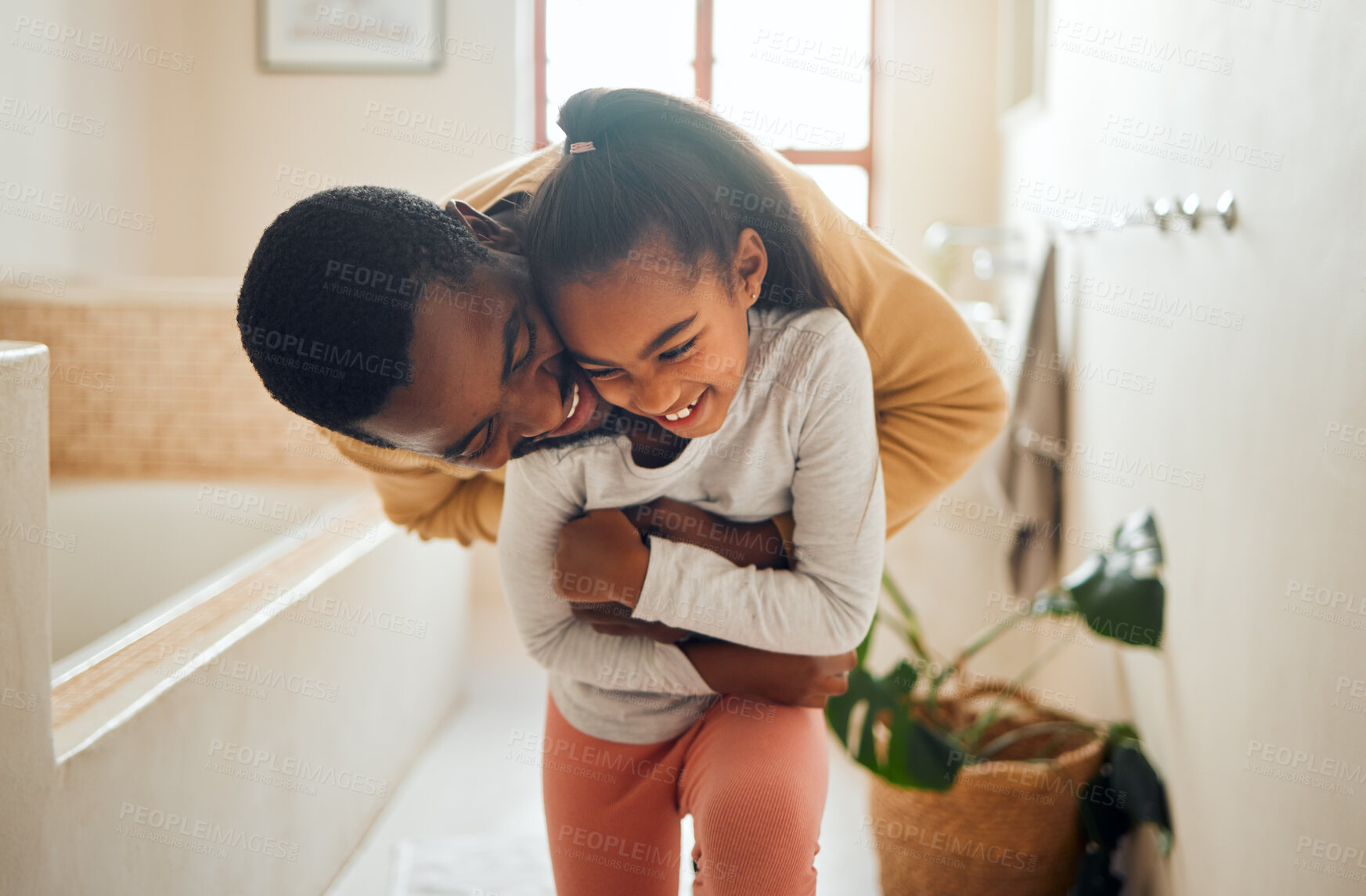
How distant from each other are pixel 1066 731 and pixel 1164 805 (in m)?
0.25

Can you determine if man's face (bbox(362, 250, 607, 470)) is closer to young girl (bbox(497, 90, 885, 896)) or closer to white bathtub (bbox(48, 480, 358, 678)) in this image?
young girl (bbox(497, 90, 885, 896))

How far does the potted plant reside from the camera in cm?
140

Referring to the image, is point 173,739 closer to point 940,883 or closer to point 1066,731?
point 940,883

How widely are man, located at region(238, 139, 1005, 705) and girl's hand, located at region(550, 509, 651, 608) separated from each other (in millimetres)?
51

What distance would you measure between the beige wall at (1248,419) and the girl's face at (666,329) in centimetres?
62

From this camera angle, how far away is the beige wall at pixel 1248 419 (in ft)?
3.18

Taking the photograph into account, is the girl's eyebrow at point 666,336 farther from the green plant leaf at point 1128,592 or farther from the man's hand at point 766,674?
the green plant leaf at point 1128,592

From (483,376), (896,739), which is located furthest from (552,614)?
(896,739)

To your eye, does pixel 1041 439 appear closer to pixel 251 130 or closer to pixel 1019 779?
pixel 1019 779

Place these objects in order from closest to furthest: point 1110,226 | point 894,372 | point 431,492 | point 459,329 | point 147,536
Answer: point 459,329 < point 894,372 < point 431,492 < point 1110,226 < point 147,536

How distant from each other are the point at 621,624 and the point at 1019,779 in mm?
932

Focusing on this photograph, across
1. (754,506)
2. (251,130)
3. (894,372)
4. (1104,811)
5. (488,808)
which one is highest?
(251,130)

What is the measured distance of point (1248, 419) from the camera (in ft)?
3.94

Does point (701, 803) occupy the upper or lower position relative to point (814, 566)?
lower
